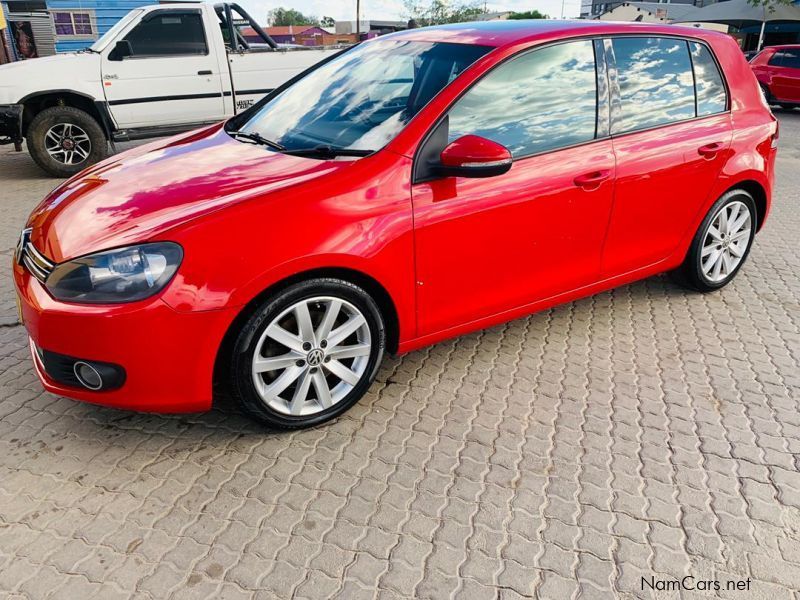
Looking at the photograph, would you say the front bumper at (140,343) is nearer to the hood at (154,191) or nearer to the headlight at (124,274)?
the headlight at (124,274)

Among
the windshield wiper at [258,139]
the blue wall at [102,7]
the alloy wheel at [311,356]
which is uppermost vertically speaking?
the blue wall at [102,7]

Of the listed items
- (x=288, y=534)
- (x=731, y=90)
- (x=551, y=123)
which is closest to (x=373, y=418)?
(x=288, y=534)

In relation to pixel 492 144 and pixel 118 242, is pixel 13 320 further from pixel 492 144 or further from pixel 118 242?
pixel 492 144

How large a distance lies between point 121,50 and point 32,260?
237 inches

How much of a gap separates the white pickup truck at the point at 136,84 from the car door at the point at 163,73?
0.01m

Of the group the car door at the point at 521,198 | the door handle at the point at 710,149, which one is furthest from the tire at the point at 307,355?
the door handle at the point at 710,149

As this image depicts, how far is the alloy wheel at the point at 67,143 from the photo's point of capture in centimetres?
771

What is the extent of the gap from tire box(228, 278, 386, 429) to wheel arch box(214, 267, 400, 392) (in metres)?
0.03

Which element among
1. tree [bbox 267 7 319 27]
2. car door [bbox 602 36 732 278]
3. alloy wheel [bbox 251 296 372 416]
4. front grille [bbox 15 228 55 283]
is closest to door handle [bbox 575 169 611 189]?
car door [bbox 602 36 732 278]

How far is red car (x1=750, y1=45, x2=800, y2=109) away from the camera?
1571 cm

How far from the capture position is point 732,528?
2.41 metres

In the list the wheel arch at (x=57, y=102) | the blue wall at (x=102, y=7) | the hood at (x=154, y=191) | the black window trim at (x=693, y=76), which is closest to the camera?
the hood at (x=154, y=191)

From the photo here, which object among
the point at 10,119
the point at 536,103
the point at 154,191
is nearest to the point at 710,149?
the point at 536,103

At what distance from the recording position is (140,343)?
2.43m
